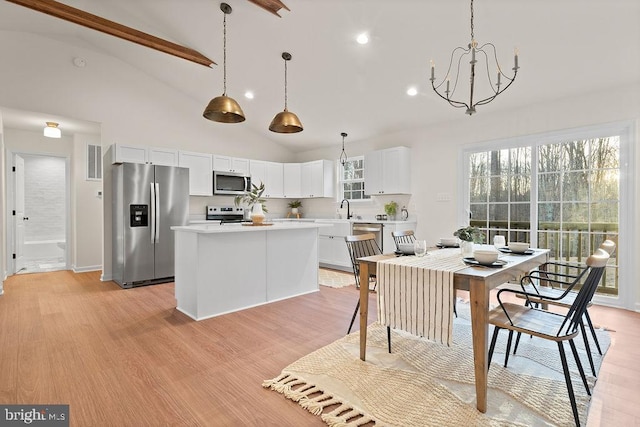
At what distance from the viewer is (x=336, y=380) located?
203 cm

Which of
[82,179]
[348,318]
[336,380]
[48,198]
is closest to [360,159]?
[348,318]

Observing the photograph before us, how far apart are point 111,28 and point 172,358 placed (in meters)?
4.04

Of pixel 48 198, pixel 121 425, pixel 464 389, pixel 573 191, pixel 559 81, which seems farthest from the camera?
pixel 48 198

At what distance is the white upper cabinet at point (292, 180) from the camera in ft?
22.4

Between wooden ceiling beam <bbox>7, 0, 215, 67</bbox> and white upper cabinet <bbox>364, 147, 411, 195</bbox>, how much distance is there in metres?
2.97

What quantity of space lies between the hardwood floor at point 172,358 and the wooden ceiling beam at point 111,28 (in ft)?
10.9

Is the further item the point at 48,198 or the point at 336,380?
the point at 48,198

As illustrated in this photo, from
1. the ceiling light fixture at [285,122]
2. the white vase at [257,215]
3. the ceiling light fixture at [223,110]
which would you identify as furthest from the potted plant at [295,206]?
the ceiling light fixture at [223,110]

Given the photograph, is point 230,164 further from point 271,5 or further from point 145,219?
point 271,5

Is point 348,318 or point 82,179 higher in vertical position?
point 82,179

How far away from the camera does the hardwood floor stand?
1.76m

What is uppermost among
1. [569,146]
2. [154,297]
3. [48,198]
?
[569,146]

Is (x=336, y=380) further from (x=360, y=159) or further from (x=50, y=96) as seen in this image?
(x=50, y=96)

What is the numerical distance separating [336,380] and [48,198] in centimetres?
969
